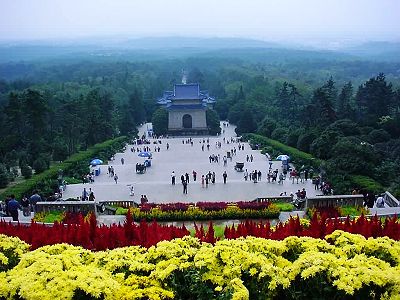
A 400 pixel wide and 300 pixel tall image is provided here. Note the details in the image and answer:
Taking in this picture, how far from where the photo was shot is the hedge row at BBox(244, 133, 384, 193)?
23.4m

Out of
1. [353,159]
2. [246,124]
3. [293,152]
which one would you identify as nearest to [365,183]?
[353,159]

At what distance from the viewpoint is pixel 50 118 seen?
1793 inches

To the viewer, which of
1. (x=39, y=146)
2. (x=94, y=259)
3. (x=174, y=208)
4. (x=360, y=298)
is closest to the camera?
(x=360, y=298)

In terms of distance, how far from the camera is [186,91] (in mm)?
60406

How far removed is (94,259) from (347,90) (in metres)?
46.1

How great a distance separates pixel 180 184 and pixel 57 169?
9.26m

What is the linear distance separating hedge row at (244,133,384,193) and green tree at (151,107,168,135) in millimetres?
10570

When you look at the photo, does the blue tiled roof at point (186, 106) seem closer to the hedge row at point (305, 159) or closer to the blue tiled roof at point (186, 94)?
the blue tiled roof at point (186, 94)

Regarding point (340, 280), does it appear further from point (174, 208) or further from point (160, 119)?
point (160, 119)

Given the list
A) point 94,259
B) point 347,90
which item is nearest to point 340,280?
point 94,259

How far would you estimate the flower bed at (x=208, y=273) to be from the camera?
611cm

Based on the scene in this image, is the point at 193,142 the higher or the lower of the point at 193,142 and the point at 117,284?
the lower

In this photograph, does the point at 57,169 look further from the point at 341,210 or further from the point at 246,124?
the point at 246,124

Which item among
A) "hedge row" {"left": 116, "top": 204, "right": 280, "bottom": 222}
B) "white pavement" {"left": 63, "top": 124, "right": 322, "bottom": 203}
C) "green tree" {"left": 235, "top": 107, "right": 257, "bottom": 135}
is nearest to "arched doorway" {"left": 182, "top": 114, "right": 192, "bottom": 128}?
"green tree" {"left": 235, "top": 107, "right": 257, "bottom": 135}
